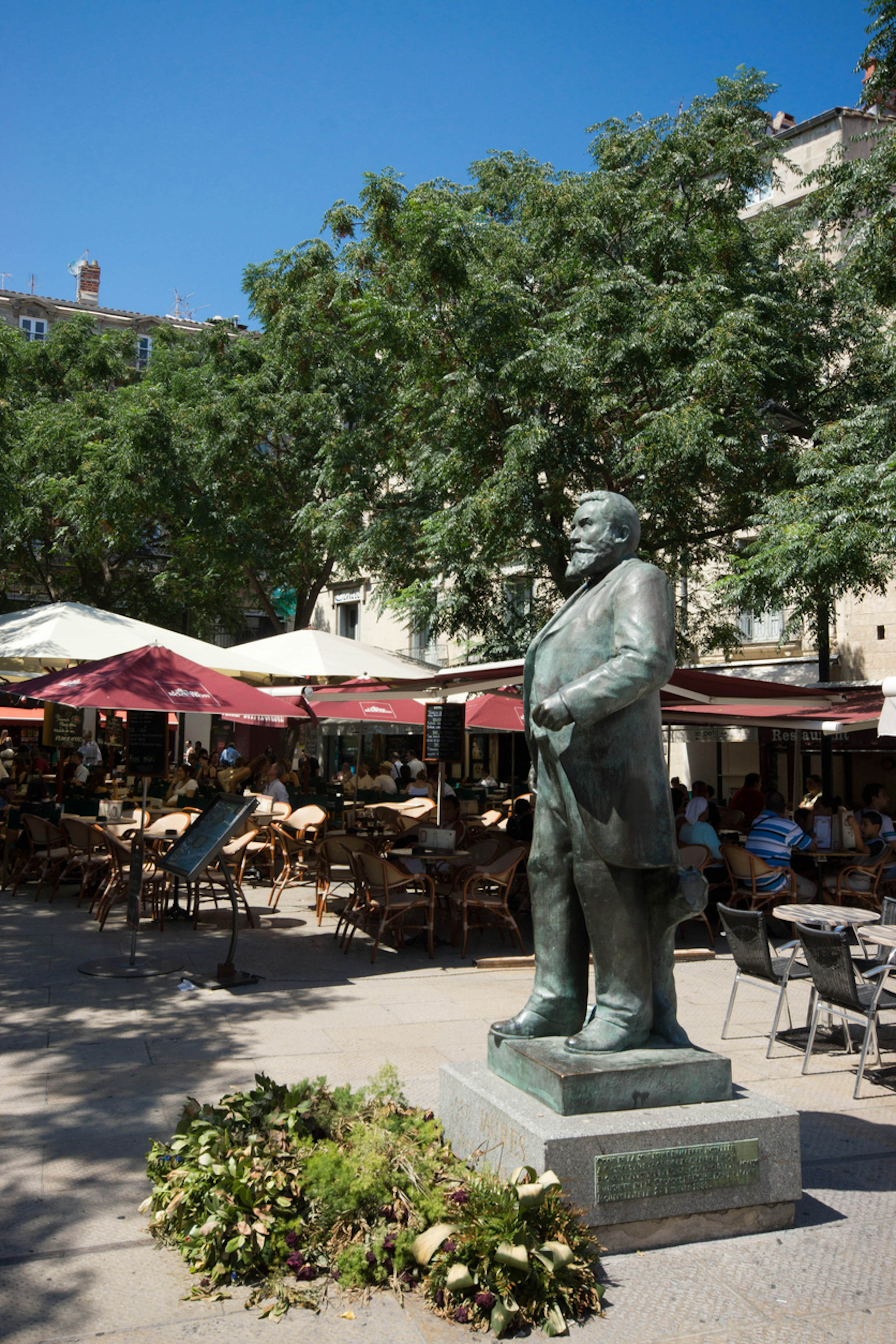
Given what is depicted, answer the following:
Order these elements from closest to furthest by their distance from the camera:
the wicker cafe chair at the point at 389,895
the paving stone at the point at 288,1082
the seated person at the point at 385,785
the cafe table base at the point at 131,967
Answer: the paving stone at the point at 288,1082 < the cafe table base at the point at 131,967 < the wicker cafe chair at the point at 389,895 < the seated person at the point at 385,785

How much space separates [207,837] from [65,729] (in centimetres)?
738

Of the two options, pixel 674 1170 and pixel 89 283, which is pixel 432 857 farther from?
pixel 89 283

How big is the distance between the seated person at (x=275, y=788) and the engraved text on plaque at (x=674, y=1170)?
379 inches

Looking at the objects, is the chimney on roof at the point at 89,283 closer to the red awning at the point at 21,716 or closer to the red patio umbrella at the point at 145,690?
the red awning at the point at 21,716

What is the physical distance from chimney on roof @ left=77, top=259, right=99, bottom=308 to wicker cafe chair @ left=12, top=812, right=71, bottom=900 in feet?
157

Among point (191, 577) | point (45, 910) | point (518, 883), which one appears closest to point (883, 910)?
point (518, 883)

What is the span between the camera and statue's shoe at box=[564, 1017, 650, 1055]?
375 centimetres

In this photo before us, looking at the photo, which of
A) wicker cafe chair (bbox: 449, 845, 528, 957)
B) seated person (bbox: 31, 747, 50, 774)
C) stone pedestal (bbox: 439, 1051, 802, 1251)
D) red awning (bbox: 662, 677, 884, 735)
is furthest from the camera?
seated person (bbox: 31, 747, 50, 774)

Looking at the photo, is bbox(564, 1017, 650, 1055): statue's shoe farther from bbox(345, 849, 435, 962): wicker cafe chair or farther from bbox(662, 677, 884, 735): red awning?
bbox(662, 677, 884, 735): red awning

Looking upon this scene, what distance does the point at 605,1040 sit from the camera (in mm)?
3770

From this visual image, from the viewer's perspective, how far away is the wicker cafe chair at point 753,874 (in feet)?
30.7

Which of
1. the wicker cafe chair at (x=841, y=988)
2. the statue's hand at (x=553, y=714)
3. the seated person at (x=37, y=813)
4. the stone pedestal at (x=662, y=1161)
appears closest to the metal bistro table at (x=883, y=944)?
the wicker cafe chair at (x=841, y=988)

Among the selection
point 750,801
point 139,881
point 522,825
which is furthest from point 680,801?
point 139,881

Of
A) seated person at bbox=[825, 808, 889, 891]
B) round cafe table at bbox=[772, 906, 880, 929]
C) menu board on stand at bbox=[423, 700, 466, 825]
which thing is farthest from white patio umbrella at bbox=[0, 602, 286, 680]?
round cafe table at bbox=[772, 906, 880, 929]
